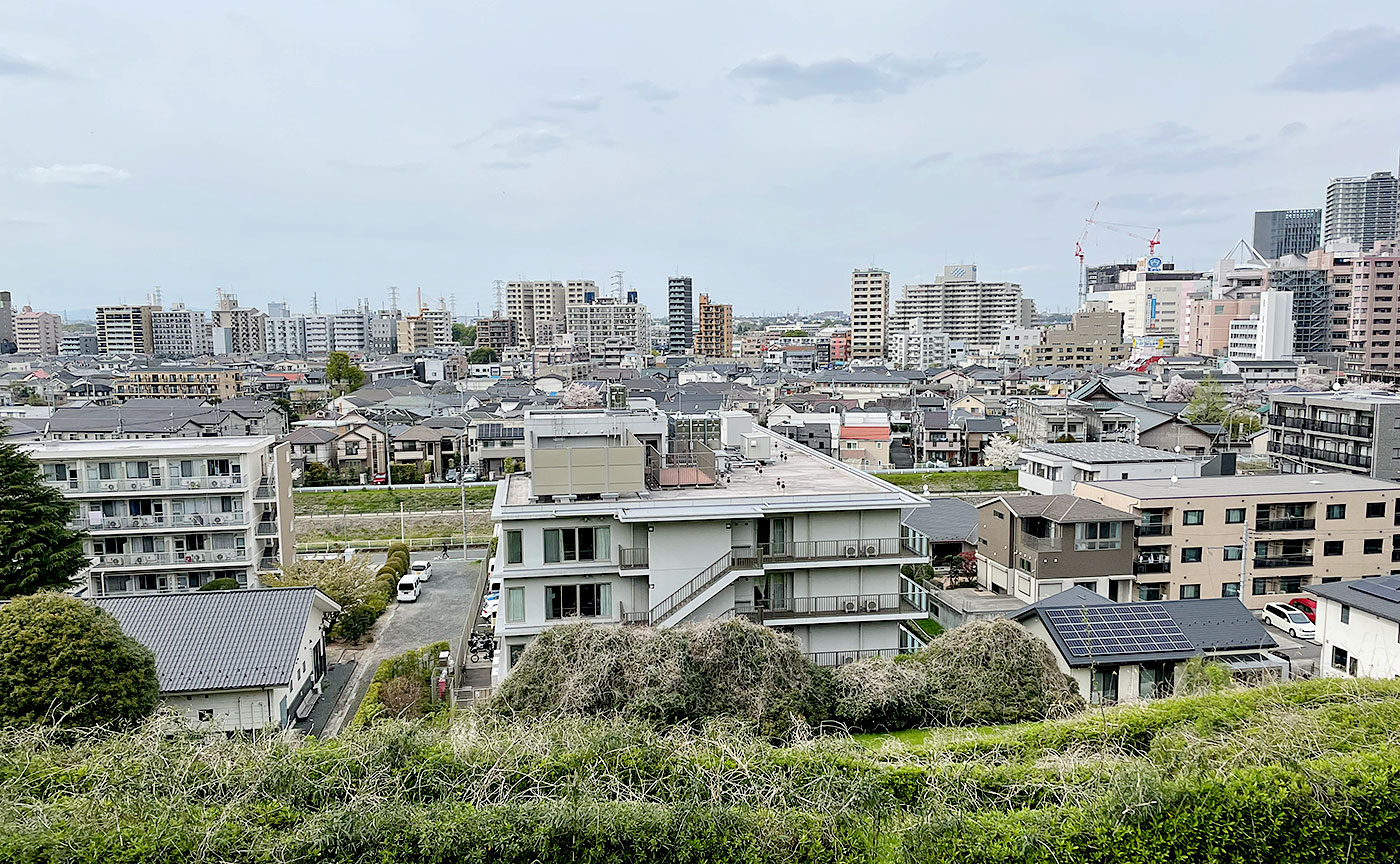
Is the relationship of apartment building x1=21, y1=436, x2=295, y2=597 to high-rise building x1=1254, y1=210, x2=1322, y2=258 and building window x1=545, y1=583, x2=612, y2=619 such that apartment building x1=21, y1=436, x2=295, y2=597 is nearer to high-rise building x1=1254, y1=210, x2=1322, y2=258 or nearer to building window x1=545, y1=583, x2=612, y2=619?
building window x1=545, y1=583, x2=612, y2=619

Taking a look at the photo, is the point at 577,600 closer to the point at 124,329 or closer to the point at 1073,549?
the point at 1073,549

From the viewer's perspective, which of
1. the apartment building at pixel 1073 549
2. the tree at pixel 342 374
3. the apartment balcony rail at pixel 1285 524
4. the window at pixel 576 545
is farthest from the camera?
the tree at pixel 342 374

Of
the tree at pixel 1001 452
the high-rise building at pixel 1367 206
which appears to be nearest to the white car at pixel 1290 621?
the tree at pixel 1001 452

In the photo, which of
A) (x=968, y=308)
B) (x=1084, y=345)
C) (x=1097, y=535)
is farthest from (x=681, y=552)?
(x=968, y=308)

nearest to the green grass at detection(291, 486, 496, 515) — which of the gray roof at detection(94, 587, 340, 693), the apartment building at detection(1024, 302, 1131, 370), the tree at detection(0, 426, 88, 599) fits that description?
the tree at detection(0, 426, 88, 599)

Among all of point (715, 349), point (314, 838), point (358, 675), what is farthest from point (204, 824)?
point (715, 349)

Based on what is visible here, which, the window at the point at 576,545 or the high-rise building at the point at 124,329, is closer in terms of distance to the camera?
the window at the point at 576,545

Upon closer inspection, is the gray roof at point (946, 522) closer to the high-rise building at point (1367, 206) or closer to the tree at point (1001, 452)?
the tree at point (1001, 452)
